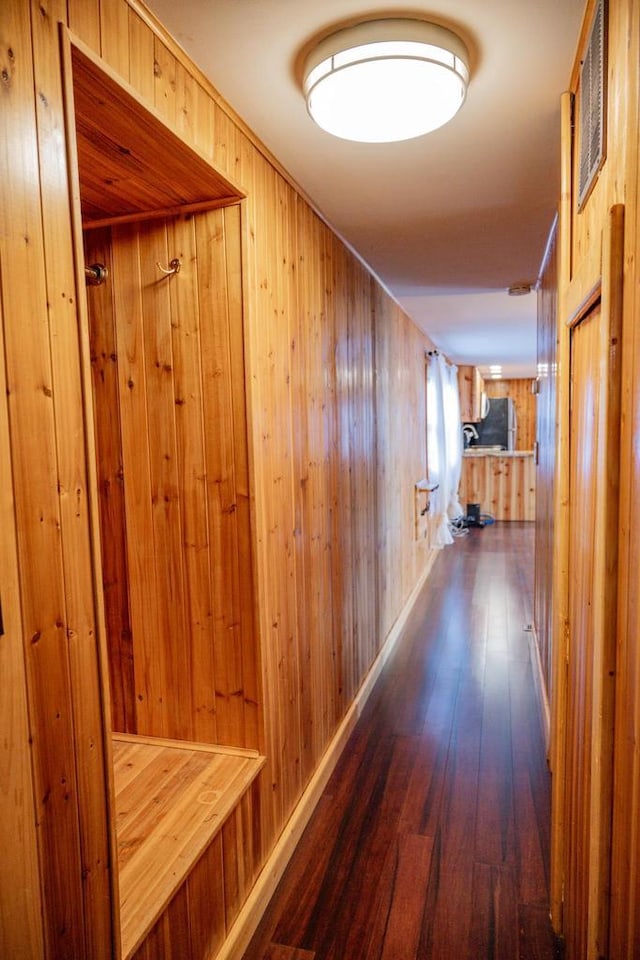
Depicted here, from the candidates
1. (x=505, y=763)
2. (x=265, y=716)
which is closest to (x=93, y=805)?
(x=265, y=716)

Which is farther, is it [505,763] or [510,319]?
[510,319]

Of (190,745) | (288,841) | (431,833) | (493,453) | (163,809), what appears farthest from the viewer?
(493,453)

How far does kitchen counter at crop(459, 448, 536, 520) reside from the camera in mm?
8805

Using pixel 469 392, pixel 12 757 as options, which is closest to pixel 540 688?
pixel 12 757

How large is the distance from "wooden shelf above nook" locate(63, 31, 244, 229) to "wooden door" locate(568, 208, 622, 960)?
97cm

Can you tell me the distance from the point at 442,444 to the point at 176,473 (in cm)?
532

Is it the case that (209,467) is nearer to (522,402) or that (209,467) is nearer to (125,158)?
(125,158)

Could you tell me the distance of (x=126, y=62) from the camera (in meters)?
1.19

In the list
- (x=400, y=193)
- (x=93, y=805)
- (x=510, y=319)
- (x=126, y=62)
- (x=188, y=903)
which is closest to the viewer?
(x=93, y=805)

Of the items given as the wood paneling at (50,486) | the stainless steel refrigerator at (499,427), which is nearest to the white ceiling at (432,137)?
the wood paneling at (50,486)

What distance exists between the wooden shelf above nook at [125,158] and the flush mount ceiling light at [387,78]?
34cm

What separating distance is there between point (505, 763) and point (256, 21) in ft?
9.08

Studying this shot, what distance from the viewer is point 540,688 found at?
3.12m

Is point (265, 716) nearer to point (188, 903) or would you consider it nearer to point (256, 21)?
point (188, 903)
